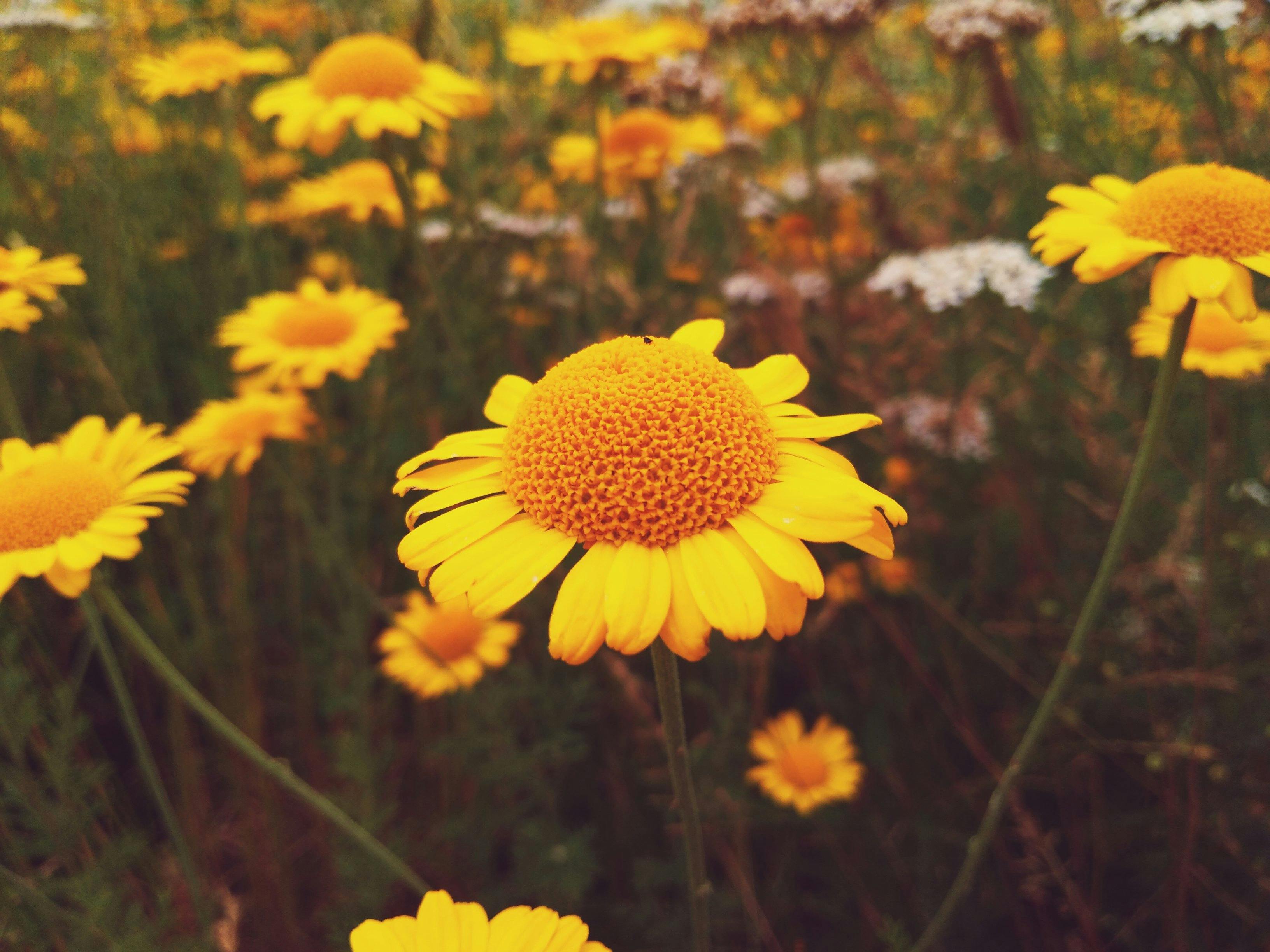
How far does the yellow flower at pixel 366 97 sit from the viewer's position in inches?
86.0

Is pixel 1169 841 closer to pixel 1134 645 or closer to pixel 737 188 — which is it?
Answer: pixel 1134 645

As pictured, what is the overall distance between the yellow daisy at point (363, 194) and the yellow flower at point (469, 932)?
2.24m

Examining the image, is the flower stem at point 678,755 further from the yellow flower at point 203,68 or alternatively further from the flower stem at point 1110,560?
the yellow flower at point 203,68

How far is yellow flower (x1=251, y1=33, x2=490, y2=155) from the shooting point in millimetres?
2186

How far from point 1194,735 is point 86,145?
462 cm

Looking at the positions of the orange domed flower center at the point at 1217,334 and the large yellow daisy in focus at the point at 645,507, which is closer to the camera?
the large yellow daisy in focus at the point at 645,507

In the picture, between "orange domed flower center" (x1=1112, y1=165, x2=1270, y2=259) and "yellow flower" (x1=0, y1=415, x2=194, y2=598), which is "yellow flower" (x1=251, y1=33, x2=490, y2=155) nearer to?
"yellow flower" (x1=0, y1=415, x2=194, y2=598)

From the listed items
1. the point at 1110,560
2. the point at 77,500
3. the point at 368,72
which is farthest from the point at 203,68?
the point at 1110,560

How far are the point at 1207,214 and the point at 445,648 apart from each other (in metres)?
1.79

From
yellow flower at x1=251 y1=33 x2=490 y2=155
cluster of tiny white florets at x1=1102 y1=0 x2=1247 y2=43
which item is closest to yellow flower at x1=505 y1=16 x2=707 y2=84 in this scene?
yellow flower at x1=251 y1=33 x2=490 y2=155

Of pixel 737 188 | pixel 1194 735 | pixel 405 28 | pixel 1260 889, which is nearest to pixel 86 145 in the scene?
pixel 405 28

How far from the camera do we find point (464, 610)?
2.22m

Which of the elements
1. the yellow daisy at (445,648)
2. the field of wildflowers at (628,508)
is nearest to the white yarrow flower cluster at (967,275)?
the field of wildflowers at (628,508)

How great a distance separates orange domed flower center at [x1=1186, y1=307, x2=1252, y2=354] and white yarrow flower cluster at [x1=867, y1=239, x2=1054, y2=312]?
1.30 ft
